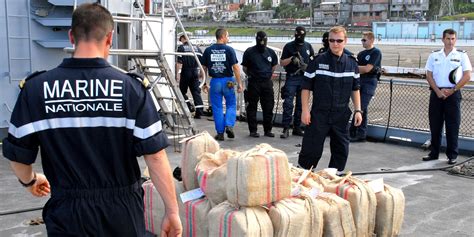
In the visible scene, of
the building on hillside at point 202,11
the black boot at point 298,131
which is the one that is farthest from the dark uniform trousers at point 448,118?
the building on hillside at point 202,11

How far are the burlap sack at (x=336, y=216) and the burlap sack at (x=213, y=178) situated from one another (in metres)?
0.72

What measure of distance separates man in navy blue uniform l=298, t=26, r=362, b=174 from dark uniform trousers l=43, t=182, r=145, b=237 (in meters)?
3.60

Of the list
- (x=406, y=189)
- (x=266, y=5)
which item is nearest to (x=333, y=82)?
(x=406, y=189)

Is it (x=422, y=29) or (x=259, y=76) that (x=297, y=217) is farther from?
(x=422, y=29)

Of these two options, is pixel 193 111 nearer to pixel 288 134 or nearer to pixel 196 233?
pixel 288 134

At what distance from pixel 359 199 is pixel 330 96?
188cm

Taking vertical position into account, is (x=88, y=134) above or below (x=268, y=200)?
above

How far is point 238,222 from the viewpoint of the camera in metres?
3.63

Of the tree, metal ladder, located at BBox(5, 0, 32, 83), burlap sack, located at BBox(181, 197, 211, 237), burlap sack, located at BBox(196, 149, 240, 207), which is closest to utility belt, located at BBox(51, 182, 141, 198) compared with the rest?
burlap sack, located at BBox(196, 149, 240, 207)

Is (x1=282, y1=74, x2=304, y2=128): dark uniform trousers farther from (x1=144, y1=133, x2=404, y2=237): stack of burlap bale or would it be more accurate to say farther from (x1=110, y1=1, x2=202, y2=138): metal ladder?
(x1=144, y1=133, x2=404, y2=237): stack of burlap bale

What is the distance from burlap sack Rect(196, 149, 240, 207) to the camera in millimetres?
3990

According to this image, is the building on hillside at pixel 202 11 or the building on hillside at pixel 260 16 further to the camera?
the building on hillside at pixel 202 11

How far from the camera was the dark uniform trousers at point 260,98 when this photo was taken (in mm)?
9148

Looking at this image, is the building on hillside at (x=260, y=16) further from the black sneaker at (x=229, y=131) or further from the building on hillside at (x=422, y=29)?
the black sneaker at (x=229, y=131)
